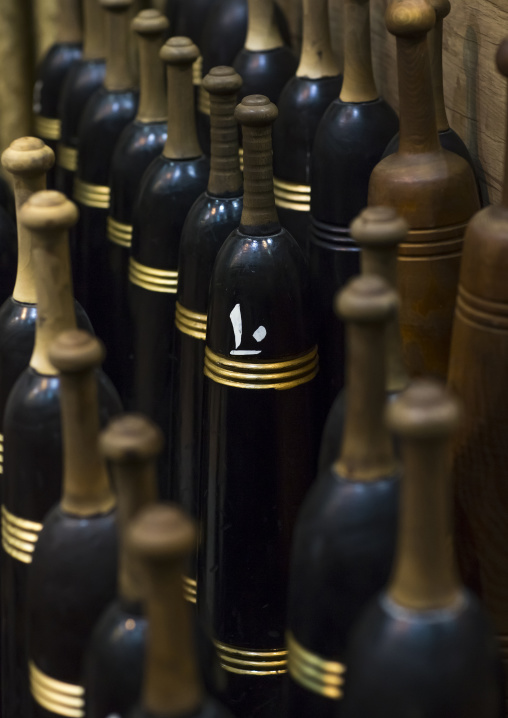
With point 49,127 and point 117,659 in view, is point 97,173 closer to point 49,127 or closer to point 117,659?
point 49,127

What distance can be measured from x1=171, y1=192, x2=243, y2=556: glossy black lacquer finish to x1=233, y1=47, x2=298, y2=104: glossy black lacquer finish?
22 cm

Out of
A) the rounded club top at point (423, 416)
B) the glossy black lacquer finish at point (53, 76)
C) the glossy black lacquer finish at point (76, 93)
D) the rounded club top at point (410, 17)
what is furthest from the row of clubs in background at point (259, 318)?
the glossy black lacquer finish at point (53, 76)

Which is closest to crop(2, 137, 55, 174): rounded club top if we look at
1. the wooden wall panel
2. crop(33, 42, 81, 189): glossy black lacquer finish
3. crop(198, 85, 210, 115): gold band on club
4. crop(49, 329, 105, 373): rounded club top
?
crop(49, 329, 105, 373): rounded club top

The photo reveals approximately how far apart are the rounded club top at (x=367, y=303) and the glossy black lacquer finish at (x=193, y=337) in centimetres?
32

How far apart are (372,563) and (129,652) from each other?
0.12 meters

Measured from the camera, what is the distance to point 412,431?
0.42 m

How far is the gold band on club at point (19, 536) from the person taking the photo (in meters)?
0.65

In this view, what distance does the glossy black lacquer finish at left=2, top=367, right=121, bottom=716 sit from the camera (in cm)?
61

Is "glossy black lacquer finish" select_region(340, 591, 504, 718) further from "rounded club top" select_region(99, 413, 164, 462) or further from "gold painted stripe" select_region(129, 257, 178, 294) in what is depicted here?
"gold painted stripe" select_region(129, 257, 178, 294)

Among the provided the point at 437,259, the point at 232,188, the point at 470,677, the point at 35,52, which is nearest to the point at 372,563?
the point at 470,677

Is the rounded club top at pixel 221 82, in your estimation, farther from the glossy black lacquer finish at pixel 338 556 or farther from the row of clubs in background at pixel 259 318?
the glossy black lacquer finish at pixel 338 556

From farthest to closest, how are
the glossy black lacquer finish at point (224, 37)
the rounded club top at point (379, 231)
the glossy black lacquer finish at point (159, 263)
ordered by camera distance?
the glossy black lacquer finish at point (224, 37) → the glossy black lacquer finish at point (159, 263) → the rounded club top at point (379, 231)

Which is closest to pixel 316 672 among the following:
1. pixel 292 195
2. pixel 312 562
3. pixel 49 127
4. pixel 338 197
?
pixel 312 562

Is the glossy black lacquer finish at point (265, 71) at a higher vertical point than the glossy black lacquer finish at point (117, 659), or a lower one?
higher
